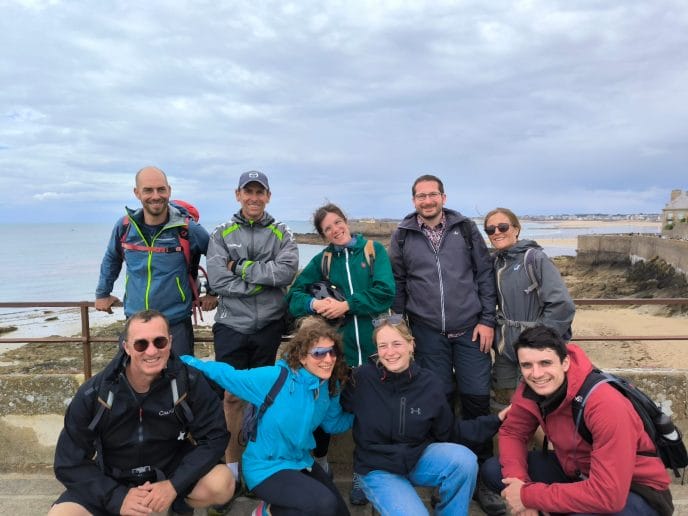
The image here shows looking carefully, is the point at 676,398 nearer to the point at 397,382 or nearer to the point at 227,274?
the point at 397,382

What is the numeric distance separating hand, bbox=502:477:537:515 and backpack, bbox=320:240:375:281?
5.58ft

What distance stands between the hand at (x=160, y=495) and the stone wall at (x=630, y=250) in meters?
29.4

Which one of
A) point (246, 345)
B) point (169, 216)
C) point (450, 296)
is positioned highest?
point (169, 216)

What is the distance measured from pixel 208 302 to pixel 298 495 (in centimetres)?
181

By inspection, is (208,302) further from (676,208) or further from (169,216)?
(676,208)

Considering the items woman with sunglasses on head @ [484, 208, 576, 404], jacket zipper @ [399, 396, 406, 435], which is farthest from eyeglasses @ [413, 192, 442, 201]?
jacket zipper @ [399, 396, 406, 435]

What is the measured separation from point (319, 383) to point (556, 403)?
147cm

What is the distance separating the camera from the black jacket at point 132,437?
9.93 feet

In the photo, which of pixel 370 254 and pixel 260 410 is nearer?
pixel 260 410

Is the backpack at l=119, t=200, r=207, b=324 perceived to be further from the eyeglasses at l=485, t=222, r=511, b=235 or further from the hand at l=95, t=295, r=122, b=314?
the eyeglasses at l=485, t=222, r=511, b=235

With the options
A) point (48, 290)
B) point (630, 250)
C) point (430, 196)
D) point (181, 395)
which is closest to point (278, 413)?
point (181, 395)

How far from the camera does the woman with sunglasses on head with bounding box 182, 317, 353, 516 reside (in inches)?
128

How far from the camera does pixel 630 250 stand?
36.7 metres

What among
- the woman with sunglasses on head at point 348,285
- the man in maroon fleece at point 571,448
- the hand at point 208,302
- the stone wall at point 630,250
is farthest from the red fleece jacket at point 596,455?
the stone wall at point 630,250
